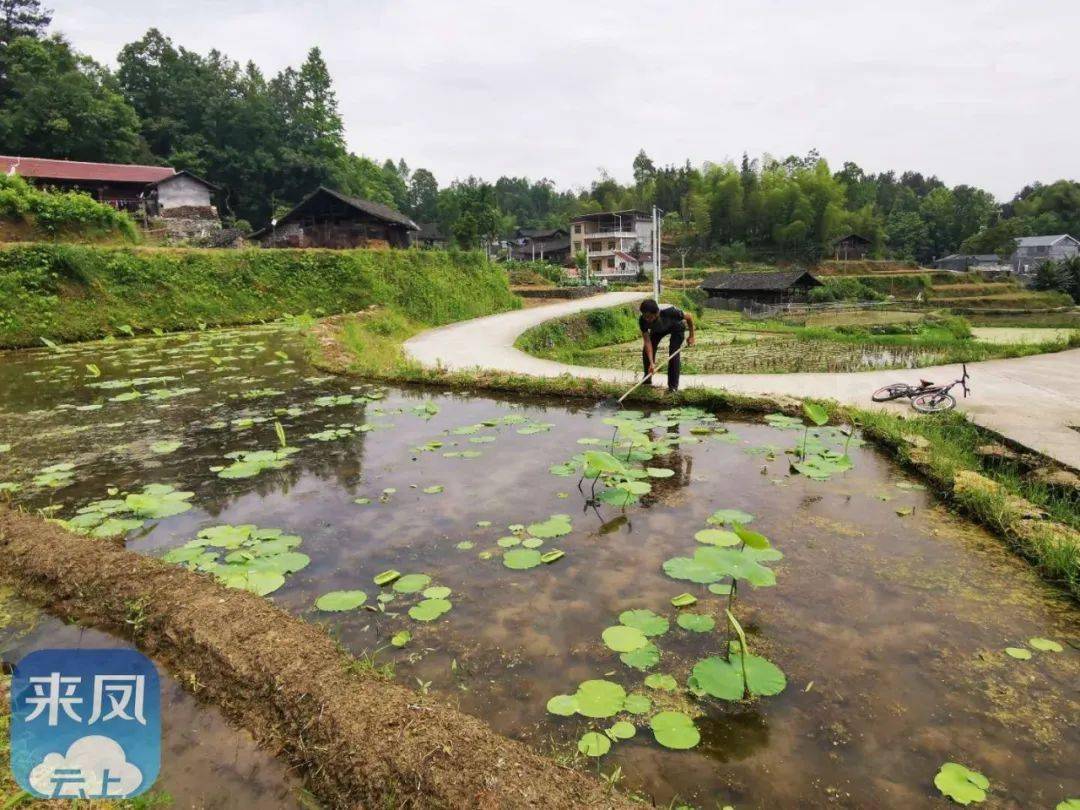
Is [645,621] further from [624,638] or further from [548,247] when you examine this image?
[548,247]

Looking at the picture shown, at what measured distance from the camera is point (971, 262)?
58281 mm

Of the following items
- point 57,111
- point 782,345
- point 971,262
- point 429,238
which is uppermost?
point 57,111

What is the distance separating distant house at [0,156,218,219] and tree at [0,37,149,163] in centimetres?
344

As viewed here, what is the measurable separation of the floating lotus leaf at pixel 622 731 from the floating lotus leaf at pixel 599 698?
2.2 inches

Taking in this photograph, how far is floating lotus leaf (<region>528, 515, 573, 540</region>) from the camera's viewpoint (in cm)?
423

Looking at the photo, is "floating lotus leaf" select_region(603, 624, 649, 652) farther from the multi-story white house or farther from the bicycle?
the multi-story white house

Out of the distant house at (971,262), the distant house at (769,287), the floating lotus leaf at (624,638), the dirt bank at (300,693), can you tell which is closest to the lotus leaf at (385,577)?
the dirt bank at (300,693)

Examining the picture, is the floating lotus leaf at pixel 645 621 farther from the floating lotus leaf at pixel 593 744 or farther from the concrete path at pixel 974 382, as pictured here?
the concrete path at pixel 974 382

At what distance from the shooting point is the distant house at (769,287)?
1325 inches

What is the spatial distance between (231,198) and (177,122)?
6797mm

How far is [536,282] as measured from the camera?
38969mm

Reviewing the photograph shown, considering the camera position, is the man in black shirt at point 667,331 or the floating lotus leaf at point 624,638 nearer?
→ the floating lotus leaf at point 624,638

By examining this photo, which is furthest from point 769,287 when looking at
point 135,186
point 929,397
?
point 135,186

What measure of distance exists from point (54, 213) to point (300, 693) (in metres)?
22.3
